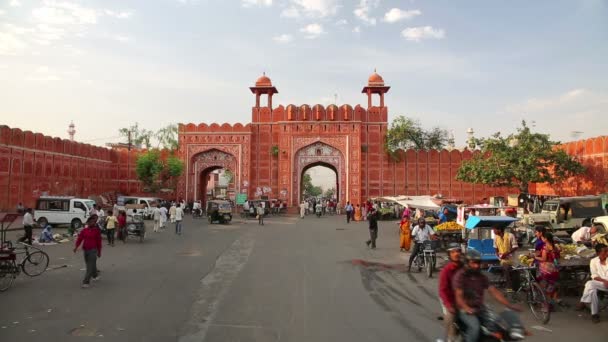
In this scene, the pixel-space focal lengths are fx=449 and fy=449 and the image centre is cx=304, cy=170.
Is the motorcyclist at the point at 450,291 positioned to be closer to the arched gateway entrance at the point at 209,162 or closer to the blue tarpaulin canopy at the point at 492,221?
the blue tarpaulin canopy at the point at 492,221

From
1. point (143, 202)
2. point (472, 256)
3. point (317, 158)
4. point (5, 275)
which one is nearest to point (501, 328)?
point (472, 256)

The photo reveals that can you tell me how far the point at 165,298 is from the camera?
7.31m

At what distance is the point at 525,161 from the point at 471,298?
26071mm

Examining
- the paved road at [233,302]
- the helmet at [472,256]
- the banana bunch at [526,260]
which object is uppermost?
the helmet at [472,256]

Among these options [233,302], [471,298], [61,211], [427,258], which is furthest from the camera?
[61,211]

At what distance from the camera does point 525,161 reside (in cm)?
2739

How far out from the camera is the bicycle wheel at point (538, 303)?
625cm

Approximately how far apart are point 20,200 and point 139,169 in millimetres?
12043

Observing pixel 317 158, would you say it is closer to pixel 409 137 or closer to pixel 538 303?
pixel 409 137

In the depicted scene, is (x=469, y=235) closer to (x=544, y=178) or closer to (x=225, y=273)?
(x=225, y=273)

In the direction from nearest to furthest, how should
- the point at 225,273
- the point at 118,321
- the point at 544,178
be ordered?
1. the point at 118,321
2. the point at 225,273
3. the point at 544,178

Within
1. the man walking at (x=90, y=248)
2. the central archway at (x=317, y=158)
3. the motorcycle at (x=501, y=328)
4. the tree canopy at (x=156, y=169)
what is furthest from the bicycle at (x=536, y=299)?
the tree canopy at (x=156, y=169)

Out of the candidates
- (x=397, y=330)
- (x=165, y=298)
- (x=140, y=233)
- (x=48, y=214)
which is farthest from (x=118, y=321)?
(x=48, y=214)

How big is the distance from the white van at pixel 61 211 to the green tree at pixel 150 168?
1601 centimetres
